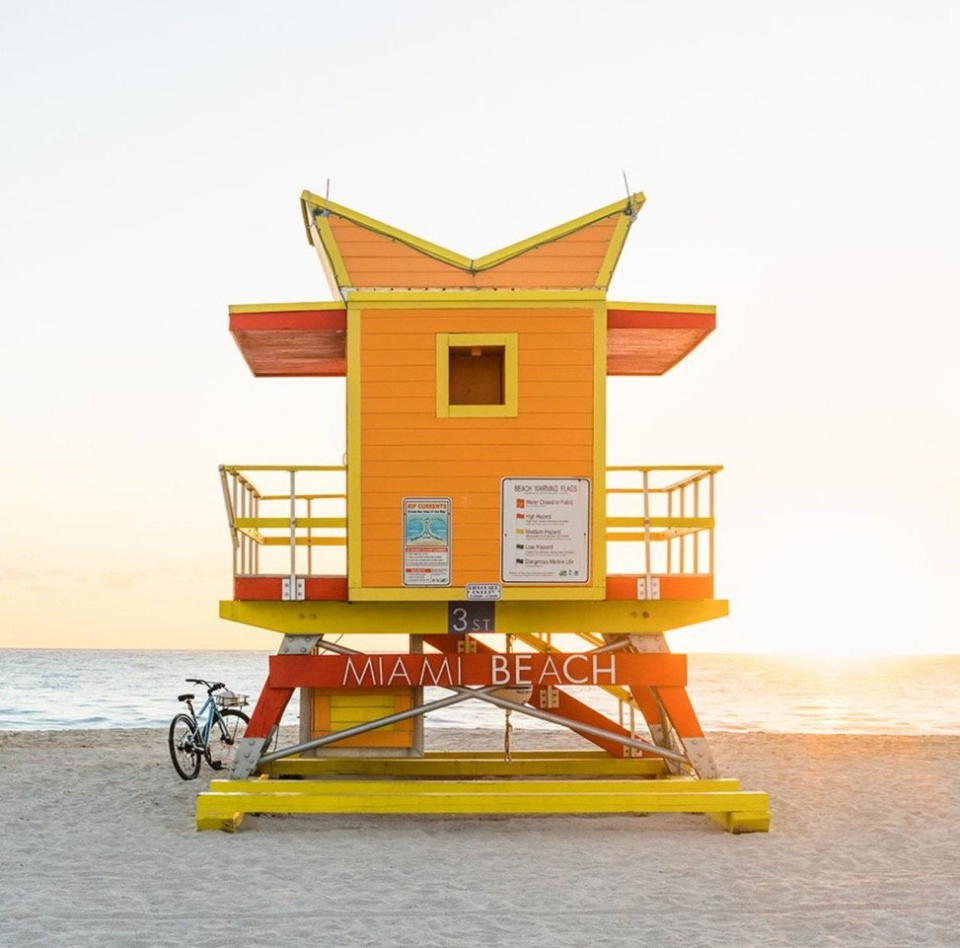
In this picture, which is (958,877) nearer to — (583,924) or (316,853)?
(583,924)

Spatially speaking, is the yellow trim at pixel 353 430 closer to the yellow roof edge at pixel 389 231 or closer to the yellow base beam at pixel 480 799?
the yellow roof edge at pixel 389 231

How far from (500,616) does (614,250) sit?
4070mm

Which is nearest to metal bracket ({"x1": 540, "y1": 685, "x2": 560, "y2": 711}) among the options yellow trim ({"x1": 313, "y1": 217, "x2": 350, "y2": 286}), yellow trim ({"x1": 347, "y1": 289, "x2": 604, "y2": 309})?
yellow trim ({"x1": 347, "y1": 289, "x2": 604, "y2": 309})

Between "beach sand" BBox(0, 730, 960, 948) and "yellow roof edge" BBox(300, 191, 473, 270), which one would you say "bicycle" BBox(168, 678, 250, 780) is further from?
"yellow roof edge" BBox(300, 191, 473, 270)

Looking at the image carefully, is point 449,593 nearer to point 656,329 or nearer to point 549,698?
point 549,698

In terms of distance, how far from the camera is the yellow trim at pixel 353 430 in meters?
13.2

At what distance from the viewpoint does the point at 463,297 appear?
1327 centimetres

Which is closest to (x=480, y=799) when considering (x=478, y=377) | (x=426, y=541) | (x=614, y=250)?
(x=426, y=541)

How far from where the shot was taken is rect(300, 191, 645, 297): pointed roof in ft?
44.0

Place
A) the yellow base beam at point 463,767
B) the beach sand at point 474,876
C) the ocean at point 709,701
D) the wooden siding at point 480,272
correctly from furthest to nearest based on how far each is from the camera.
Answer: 1. the ocean at point 709,701
2. the yellow base beam at point 463,767
3. the wooden siding at point 480,272
4. the beach sand at point 474,876

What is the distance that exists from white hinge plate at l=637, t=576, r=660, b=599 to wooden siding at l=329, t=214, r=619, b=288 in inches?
126

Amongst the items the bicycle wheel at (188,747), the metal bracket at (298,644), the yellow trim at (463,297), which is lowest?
the bicycle wheel at (188,747)

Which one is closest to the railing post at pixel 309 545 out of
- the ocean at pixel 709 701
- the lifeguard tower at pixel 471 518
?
the lifeguard tower at pixel 471 518

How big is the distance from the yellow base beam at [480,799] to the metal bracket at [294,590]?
1935 mm
